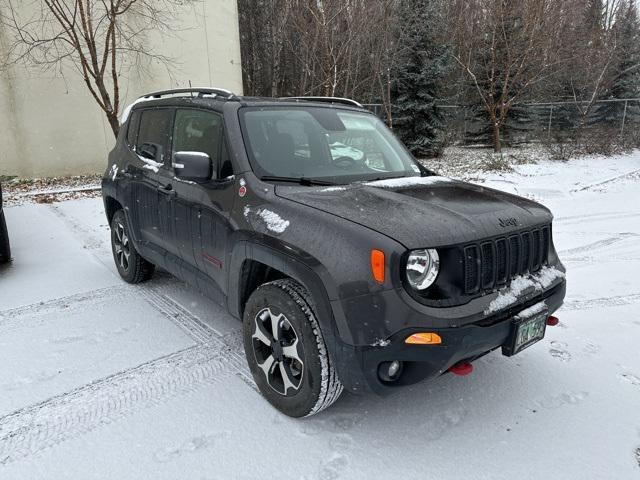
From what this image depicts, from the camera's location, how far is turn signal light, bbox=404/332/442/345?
7.09 feet

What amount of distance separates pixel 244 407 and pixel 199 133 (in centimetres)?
195

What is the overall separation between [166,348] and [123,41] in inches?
480

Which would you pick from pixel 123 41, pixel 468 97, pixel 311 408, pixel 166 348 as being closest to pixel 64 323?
pixel 166 348

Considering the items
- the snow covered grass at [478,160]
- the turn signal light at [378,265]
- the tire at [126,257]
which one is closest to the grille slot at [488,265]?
the turn signal light at [378,265]

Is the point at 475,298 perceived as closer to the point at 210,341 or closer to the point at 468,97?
the point at 210,341

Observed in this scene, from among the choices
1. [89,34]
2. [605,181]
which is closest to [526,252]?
[605,181]

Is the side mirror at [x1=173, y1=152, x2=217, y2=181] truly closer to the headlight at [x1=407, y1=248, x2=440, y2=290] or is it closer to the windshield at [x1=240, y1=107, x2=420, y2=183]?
the windshield at [x1=240, y1=107, x2=420, y2=183]

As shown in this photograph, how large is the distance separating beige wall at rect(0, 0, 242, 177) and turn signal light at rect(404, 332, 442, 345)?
12816 millimetres

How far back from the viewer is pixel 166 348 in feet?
11.5

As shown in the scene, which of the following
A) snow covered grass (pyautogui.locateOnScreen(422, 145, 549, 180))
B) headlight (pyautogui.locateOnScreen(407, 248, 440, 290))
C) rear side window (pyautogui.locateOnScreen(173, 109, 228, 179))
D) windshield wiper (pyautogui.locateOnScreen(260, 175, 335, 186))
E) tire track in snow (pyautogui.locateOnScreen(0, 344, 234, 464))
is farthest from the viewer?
snow covered grass (pyautogui.locateOnScreen(422, 145, 549, 180))

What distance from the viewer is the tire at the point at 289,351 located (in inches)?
94.7

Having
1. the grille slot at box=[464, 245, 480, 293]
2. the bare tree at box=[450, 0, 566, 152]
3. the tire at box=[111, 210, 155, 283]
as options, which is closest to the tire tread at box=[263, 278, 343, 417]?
the grille slot at box=[464, 245, 480, 293]

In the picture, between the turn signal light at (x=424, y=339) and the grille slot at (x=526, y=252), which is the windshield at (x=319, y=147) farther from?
the turn signal light at (x=424, y=339)

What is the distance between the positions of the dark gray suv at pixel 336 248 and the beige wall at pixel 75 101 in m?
10.2
